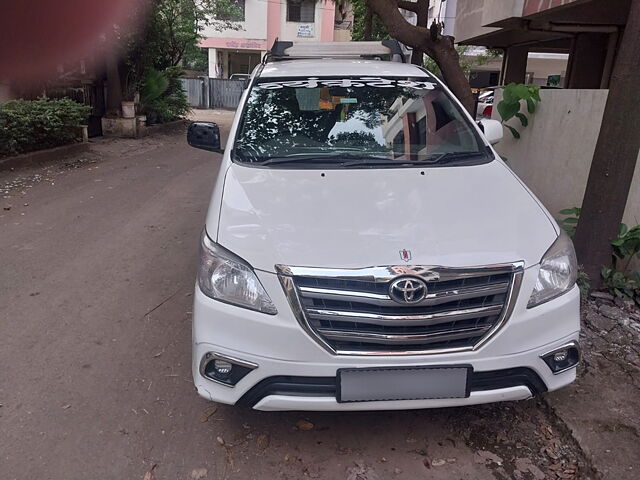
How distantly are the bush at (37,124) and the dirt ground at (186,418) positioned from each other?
5.08 metres

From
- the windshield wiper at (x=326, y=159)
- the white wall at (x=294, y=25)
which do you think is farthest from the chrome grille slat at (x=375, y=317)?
the white wall at (x=294, y=25)

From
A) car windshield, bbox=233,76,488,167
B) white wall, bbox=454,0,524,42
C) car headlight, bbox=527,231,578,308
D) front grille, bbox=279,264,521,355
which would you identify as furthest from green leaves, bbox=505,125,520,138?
front grille, bbox=279,264,521,355

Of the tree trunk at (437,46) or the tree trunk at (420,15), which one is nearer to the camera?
the tree trunk at (437,46)

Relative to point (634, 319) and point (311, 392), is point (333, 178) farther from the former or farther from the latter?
point (634, 319)

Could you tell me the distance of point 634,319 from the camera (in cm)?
401

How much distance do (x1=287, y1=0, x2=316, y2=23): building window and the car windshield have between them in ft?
104

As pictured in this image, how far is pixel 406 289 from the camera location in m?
2.35

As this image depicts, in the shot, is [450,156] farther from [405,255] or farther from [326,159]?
[405,255]

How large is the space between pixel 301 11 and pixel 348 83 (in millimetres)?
32378

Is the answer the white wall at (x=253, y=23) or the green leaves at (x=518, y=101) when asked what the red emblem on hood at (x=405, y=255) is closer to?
the green leaves at (x=518, y=101)

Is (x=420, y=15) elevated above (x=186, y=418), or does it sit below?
above

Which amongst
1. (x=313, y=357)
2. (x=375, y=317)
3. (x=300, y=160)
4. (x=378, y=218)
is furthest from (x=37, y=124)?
(x=375, y=317)

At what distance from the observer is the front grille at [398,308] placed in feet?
7.74

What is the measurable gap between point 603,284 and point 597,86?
949cm
